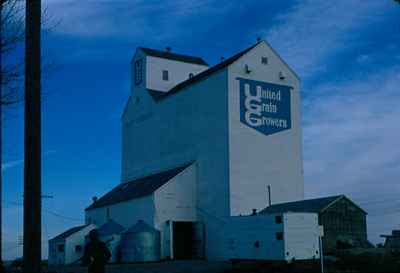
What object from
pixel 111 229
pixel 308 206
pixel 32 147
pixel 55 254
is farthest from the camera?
pixel 55 254

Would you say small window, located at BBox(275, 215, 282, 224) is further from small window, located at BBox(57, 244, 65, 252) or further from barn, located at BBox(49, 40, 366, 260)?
small window, located at BBox(57, 244, 65, 252)

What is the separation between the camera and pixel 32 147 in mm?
8875

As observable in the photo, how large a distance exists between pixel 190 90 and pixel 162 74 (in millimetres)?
8862

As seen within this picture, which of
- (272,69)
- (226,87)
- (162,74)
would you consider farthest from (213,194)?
(162,74)

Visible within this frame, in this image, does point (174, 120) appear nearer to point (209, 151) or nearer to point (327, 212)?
point (209, 151)

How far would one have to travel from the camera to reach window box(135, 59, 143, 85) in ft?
171

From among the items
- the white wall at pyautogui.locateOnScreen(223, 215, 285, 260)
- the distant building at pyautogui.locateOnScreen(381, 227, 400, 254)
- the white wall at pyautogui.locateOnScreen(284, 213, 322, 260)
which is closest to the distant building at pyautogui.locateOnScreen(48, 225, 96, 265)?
the white wall at pyautogui.locateOnScreen(223, 215, 285, 260)

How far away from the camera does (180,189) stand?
137 feet

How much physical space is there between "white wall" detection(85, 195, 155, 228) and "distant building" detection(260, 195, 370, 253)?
8631mm

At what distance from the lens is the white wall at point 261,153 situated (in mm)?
38969

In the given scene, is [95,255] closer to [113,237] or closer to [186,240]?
[113,237]

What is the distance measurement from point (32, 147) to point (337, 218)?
1171 inches

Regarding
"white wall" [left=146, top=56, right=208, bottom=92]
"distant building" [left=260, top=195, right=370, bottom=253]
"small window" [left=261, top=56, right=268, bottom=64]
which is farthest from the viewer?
"white wall" [left=146, top=56, right=208, bottom=92]

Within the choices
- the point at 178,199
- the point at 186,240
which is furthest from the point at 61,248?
the point at 178,199
